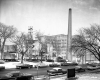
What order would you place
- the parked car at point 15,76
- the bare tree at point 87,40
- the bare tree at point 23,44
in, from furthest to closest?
the bare tree at point 23,44
the bare tree at point 87,40
the parked car at point 15,76

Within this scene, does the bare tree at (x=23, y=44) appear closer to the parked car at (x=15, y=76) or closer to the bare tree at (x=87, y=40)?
the bare tree at (x=87, y=40)

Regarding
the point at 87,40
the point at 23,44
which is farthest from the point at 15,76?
the point at 23,44

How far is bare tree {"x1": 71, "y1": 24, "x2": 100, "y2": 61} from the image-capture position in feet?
31.7

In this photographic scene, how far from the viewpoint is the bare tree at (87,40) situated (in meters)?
9.67

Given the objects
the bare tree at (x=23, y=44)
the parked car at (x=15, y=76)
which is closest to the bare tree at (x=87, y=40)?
the bare tree at (x=23, y=44)

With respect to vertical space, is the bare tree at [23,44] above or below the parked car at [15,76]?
above

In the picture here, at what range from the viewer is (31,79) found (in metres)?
5.70

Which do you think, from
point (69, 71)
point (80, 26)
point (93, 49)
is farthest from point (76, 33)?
point (69, 71)

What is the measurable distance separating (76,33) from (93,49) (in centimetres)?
174

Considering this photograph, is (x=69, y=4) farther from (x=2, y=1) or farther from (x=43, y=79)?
(x=43, y=79)

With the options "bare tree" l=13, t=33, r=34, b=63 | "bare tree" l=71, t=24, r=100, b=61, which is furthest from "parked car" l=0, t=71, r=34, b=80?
"bare tree" l=13, t=33, r=34, b=63

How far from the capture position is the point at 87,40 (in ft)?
32.3

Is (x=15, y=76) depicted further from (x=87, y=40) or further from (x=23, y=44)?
(x=23, y=44)

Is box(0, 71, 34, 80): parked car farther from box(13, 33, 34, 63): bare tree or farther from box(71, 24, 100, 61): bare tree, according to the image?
box(13, 33, 34, 63): bare tree
